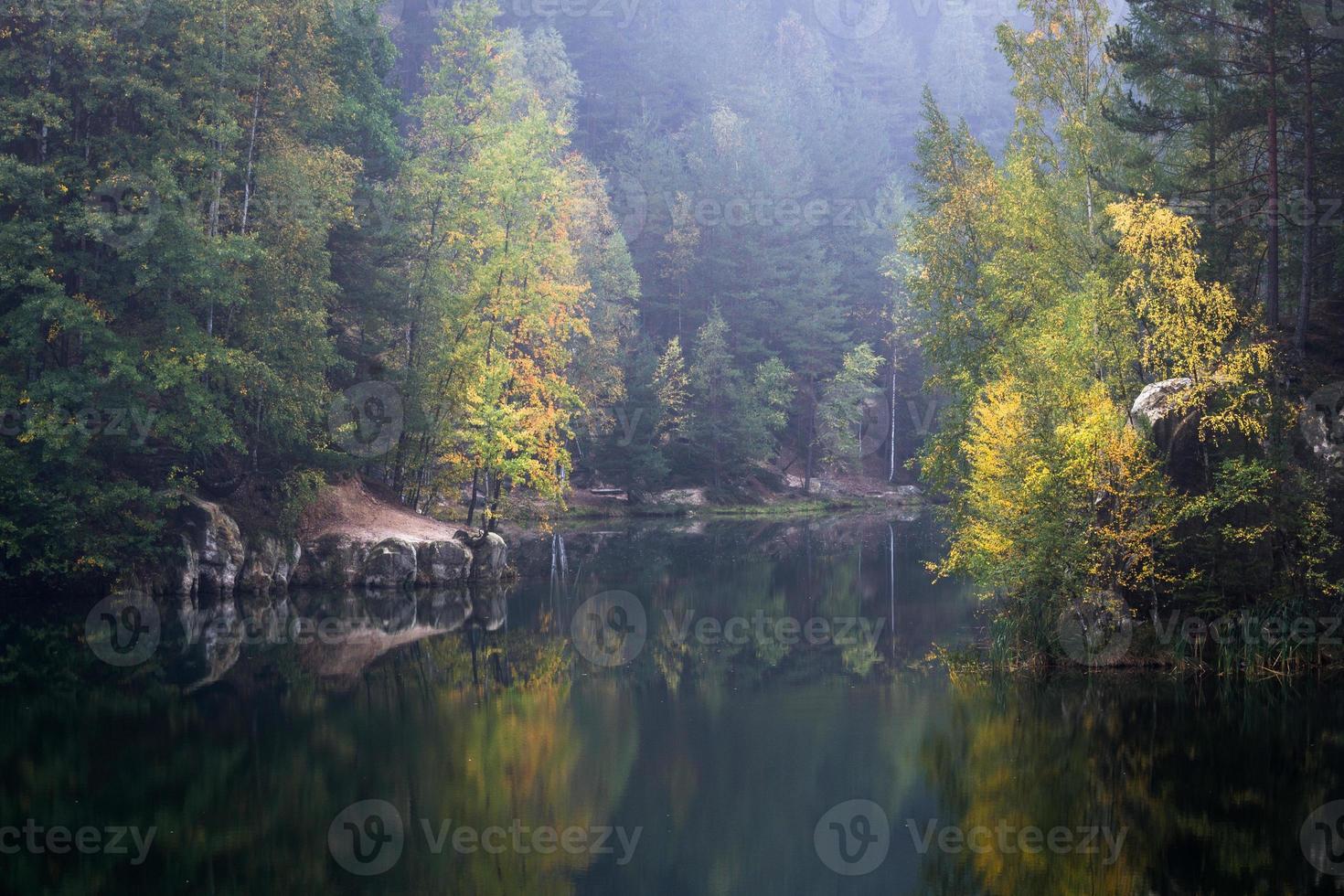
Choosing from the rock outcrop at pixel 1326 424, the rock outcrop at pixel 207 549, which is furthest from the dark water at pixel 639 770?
the rock outcrop at pixel 207 549

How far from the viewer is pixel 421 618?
24453 mm

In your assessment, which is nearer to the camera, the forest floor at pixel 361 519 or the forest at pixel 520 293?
the forest at pixel 520 293

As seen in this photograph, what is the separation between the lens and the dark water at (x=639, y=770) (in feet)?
33.2

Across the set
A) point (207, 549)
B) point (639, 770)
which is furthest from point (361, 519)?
point (639, 770)

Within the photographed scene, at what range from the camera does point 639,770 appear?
13203mm

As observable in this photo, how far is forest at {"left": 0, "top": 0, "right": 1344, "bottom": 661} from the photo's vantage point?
17.7 meters

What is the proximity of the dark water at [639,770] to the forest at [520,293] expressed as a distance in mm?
2998

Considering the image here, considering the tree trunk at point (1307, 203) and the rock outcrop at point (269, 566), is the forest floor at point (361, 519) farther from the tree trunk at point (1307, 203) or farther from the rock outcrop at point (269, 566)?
the tree trunk at point (1307, 203)

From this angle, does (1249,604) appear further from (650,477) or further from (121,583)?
(650,477)

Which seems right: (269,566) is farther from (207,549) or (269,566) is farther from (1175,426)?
(1175,426)

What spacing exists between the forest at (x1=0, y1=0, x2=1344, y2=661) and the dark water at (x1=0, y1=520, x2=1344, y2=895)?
3.00 m

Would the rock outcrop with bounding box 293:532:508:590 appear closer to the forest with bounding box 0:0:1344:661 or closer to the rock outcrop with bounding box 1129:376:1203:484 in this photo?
the forest with bounding box 0:0:1344:661

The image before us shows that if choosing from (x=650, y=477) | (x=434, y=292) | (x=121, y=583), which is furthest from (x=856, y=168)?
(x=121, y=583)

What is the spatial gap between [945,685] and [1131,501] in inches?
159
